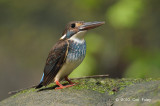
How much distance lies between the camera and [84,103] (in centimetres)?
329

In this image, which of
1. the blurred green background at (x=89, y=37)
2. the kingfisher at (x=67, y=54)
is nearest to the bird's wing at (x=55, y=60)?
the kingfisher at (x=67, y=54)

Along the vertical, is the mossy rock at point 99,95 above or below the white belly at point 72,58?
below

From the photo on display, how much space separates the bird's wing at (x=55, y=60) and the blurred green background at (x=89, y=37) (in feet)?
7.43

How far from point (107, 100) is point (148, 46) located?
3.65 m

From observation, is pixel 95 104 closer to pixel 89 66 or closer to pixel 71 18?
pixel 89 66

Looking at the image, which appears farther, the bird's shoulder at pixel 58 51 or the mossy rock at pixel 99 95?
the bird's shoulder at pixel 58 51

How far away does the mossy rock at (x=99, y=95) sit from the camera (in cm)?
306

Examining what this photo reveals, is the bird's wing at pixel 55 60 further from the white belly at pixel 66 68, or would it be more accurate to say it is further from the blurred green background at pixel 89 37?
the blurred green background at pixel 89 37

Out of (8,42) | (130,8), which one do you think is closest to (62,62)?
(130,8)

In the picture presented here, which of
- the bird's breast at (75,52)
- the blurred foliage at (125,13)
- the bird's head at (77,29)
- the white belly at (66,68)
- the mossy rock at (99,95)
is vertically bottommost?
the mossy rock at (99,95)

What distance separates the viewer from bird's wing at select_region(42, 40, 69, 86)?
154 inches

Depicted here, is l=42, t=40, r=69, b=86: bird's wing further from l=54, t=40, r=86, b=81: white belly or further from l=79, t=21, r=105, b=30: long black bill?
l=79, t=21, r=105, b=30: long black bill

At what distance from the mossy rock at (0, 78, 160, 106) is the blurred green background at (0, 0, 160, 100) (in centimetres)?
212

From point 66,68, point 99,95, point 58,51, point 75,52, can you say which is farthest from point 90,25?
Answer: point 99,95
